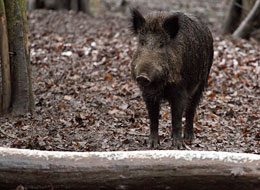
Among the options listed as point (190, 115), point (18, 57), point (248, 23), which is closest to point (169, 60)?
point (190, 115)

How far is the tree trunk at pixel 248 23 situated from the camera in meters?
11.8

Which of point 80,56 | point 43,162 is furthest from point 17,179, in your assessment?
point 80,56

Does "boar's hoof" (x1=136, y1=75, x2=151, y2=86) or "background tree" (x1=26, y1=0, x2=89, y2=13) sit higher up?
"background tree" (x1=26, y1=0, x2=89, y2=13)

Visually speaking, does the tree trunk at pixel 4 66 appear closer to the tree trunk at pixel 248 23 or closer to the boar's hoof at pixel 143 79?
the boar's hoof at pixel 143 79

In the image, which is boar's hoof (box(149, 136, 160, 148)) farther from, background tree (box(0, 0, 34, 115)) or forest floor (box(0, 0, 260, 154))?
background tree (box(0, 0, 34, 115))

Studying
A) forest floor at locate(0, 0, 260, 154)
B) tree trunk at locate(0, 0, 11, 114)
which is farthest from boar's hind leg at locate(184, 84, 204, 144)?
tree trunk at locate(0, 0, 11, 114)

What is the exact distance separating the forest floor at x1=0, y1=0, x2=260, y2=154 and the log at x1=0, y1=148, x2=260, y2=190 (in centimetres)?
141

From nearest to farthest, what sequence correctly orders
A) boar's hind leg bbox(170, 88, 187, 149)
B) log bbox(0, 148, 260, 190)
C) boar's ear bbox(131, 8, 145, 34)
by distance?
1. log bbox(0, 148, 260, 190)
2. boar's ear bbox(131, 8, 145, 34)
3. boar's hind leg bbox(170, 88, 187, 149)

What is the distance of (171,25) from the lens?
17.1 feet

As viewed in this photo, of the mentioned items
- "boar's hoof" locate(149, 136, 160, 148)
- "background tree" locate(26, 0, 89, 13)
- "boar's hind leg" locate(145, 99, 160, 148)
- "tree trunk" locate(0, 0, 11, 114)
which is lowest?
"boar's hoof" locate(149, 136, 160, 148)

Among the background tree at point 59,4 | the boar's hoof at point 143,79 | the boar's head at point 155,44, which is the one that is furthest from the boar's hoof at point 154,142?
the background tree at point 59,4

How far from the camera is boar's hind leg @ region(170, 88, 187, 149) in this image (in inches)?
214

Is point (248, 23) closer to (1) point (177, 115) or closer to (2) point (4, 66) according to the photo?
(1) point (177, 115)

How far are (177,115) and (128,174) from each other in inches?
69.7
